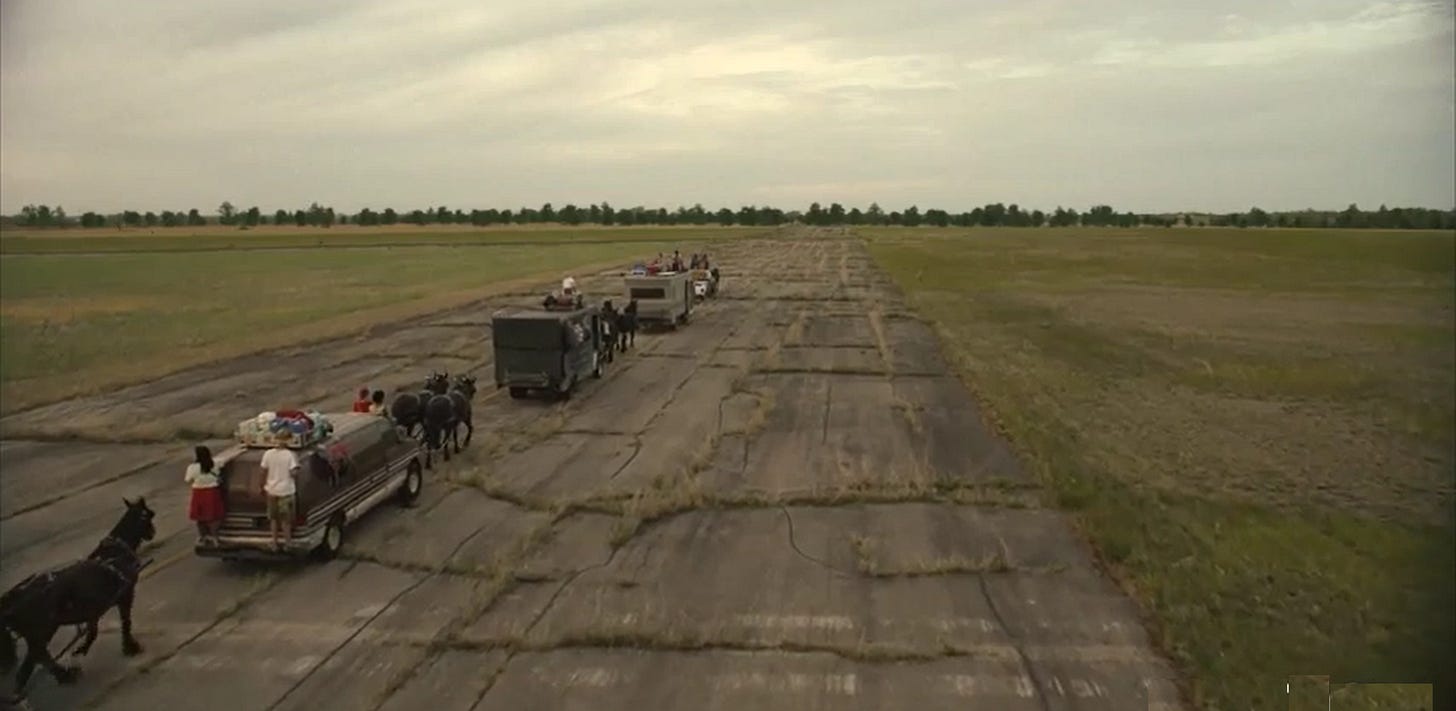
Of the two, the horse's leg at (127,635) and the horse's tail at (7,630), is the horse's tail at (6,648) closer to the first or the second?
the horse's tail at (7,630)

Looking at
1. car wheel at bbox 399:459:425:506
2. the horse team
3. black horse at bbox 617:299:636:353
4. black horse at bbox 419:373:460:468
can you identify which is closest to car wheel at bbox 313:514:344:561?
car wheel at bbox 399:459:425:506

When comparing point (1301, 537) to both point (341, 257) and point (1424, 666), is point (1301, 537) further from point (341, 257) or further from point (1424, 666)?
point (341, 257)

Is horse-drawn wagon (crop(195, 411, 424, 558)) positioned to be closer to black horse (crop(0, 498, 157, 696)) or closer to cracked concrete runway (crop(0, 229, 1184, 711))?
cracked concrete runway (crop(0, 229, 1184, 711))

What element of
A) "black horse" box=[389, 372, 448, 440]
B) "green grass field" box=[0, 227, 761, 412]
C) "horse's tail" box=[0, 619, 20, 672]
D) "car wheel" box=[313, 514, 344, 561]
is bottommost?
"green grass field" box=[0, 227, 761, 412]

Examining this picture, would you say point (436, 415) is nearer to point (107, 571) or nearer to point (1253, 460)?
point (107, 571)

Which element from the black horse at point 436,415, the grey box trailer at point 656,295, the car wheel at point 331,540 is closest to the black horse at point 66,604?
the car wheel at point 331,540

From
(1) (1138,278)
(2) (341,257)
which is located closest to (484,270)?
(2) (341,257)
